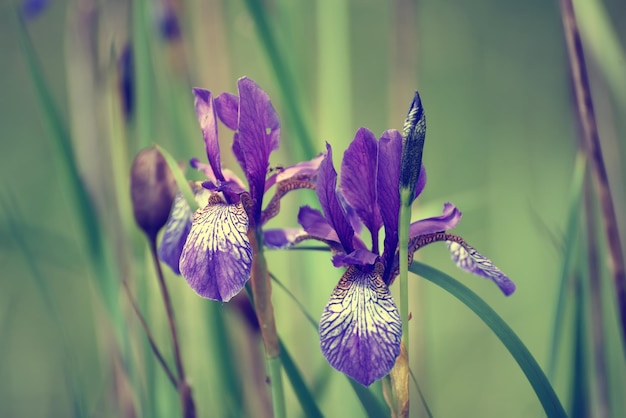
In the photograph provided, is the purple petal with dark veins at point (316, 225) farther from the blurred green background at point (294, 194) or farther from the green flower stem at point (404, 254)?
the blurred green background at point (294, 194)

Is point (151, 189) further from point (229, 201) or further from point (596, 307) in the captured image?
point (596, 307)

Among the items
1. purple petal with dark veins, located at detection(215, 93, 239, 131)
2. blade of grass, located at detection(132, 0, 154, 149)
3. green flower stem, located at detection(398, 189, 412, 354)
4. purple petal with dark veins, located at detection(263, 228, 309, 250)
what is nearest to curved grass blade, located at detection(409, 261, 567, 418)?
green flower stem, located at detection(398, 189, 412, 354)

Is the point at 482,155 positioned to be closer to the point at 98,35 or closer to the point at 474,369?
the point at 474,369

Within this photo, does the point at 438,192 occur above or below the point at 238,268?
above

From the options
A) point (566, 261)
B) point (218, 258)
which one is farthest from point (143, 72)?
point (566, 261)

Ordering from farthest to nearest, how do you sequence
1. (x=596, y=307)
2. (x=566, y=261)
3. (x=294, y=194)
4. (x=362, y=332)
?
(x=294, y=194)
(x=596, y=307)
(x=566, y=261)
(x=362, y=332)

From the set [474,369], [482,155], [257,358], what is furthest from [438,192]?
[257,358]
